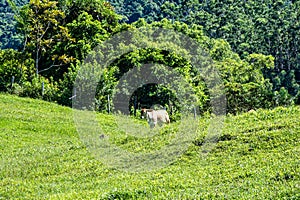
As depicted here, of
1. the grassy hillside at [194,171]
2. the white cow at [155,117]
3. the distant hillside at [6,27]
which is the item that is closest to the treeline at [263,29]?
the distant hillside at [6,27]

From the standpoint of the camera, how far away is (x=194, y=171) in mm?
13578

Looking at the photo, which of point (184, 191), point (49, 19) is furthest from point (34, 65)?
point (184, 191)

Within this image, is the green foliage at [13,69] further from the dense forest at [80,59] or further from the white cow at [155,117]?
the white cow at [155,117]

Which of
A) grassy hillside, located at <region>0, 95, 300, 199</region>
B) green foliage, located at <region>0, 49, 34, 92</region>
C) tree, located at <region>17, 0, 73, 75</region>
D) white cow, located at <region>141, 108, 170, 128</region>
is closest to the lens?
grassy hillside, located at <region>0, 95, 300, 199</region>

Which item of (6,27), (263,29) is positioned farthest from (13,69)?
(6,27)

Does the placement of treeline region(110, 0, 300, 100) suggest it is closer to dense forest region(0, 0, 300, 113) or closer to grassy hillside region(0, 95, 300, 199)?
dense forest region(0, 0, 300, 113)

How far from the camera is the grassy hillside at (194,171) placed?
36.4 feet

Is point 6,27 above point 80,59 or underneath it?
above

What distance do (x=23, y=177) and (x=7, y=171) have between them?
1224 millimetres

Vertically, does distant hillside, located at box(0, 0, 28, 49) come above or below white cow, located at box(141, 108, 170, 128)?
above

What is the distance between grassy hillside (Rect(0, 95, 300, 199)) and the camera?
11.1 metres

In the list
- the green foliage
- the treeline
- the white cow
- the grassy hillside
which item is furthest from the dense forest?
the grassy hillside

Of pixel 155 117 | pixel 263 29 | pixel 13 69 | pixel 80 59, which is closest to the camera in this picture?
pixel 155 117

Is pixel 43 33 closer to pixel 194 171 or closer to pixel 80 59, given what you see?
pixel 80 59
